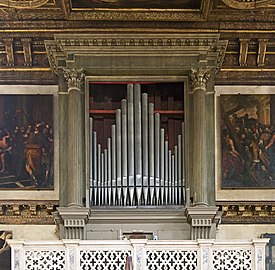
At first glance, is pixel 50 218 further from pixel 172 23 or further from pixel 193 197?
pixel 172 23

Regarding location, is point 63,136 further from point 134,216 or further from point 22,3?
point 22,3

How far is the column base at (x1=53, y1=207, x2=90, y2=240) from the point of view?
75.7ft

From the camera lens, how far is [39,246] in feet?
70.8

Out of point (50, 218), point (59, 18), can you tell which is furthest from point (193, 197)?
point (59, 18)

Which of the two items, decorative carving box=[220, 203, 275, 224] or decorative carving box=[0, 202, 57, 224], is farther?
decorative carving box=[220, 203, 275, 224]

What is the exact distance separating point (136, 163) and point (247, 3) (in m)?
3.72

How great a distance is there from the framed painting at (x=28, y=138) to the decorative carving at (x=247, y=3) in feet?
12.7

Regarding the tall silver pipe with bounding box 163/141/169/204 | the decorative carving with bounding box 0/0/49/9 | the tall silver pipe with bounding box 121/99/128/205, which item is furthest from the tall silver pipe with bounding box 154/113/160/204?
the decorative carving with bounding box 0/0/49/9

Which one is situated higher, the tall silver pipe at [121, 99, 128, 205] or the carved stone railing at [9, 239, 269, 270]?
the tall silver pipe at [121, 99, 128, 205]

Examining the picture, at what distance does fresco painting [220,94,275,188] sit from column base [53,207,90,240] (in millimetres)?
2981

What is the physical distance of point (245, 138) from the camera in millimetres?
24625

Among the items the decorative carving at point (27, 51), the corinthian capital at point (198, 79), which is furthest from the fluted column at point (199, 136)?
the decorative carving at point (27, 51)

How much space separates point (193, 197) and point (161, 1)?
12.5ft

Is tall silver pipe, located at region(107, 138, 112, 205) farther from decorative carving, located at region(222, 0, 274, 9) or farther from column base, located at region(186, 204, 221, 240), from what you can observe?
decorative carving, located at region(222, 0, 274, 9)
